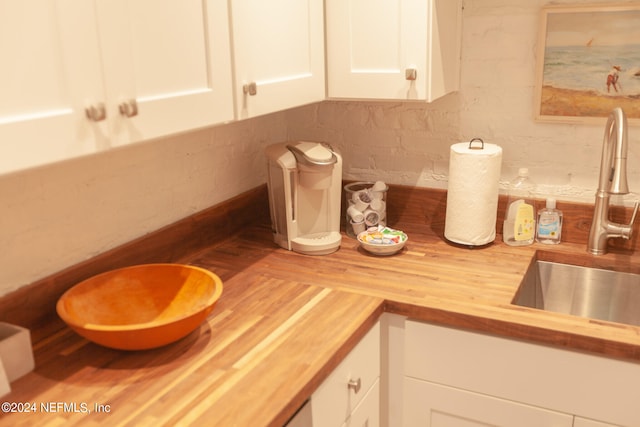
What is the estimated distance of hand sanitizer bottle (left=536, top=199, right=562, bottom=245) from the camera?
1935 millimetres

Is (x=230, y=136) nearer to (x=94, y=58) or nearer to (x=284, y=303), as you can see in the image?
(x=284, y=303)

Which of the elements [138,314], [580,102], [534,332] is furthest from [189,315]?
[580,102]

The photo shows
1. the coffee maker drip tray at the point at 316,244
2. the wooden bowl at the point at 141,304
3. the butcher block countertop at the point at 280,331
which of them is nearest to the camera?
the butcher block countertop at the point at 280,331

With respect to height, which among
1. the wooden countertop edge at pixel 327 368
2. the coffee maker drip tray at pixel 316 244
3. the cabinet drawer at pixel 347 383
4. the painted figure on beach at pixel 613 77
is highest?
the painted figure on beach at pixel 613 77

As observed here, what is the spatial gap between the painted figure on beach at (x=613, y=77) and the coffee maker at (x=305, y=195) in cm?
81

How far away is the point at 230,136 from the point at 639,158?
1.24m

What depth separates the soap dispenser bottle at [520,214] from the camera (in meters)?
1.92

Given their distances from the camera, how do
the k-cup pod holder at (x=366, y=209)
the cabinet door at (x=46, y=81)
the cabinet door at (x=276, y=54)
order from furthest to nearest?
the k-cup pod holder at (x=366, y=209), the cabinet door at (x=276, y=54), the cabinet door at (x=46, y=81)

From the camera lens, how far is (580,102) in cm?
186

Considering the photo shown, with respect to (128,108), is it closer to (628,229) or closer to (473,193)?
(473,193)

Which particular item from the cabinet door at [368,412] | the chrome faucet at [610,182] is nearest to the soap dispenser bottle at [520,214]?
the chrome faucet at [610,182]

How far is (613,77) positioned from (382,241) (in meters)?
0.81

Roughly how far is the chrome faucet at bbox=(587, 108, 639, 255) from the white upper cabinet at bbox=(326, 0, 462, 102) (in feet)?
1.60

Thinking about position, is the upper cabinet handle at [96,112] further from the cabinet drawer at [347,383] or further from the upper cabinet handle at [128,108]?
the cabinet drawer at [347,383]
